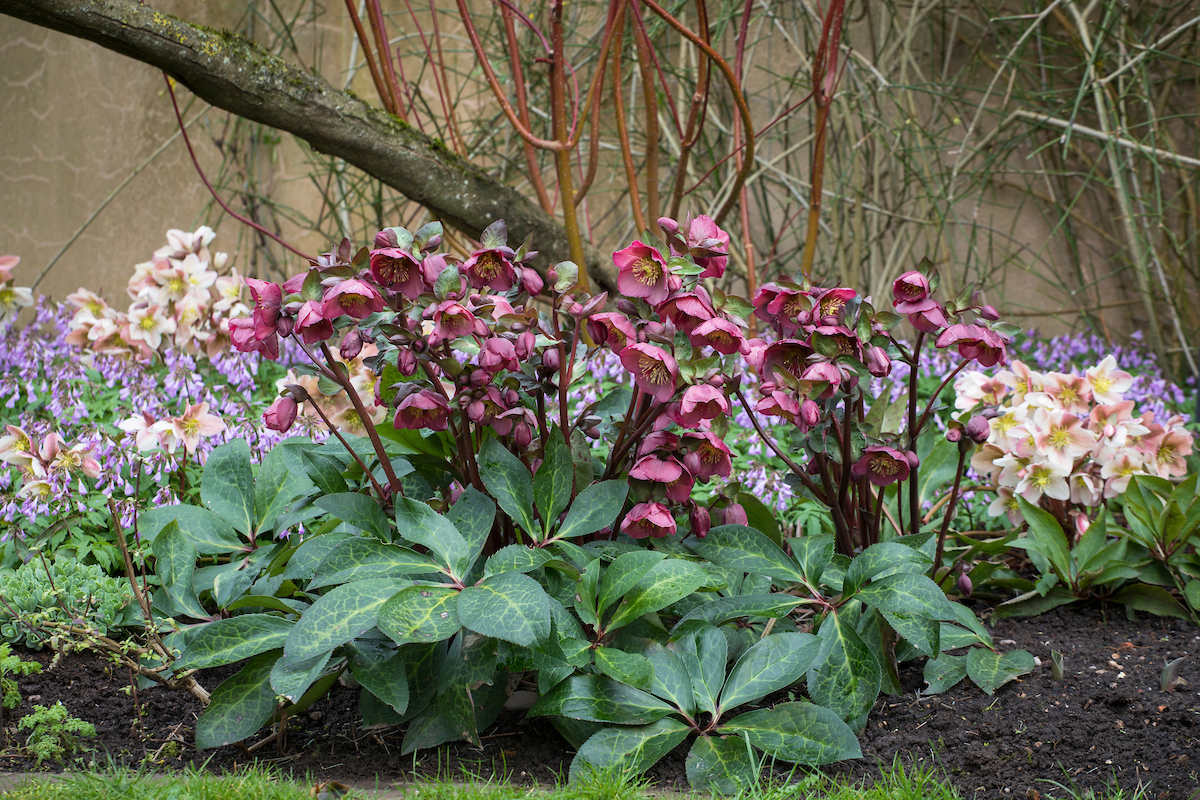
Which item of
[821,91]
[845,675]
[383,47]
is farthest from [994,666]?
[383,47]

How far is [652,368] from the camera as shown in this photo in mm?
Result: 1151

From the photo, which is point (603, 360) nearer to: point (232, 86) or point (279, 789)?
point (232, 86)

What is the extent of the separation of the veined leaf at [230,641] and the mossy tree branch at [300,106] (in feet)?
4.12

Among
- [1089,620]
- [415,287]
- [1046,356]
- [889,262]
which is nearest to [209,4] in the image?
[889,262]

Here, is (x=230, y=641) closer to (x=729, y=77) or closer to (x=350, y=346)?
(x=350, y=346)

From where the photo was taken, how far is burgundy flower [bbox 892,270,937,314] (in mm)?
1255

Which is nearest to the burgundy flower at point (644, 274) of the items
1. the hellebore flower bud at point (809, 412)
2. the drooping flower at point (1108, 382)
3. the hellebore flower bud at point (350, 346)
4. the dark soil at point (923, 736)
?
the hellebore flower bud at point (809, 412)

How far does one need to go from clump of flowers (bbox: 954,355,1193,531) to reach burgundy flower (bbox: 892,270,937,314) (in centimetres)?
43

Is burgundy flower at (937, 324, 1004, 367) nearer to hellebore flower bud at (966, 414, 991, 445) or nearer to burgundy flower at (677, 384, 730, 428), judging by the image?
hellebore flower bud at (966, 414, 991, 445)

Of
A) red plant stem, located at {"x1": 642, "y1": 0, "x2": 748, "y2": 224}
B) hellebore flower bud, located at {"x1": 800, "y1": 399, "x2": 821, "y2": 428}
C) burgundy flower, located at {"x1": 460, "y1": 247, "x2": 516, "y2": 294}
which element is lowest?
hellebore flower bud, located at {"x1": 800, "y1": 399, "x2": 821, "y2": 428}

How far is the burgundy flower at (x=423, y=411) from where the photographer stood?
45.8 inches

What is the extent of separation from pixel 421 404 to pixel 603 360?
57.2 inches

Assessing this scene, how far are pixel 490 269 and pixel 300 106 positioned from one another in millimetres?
1030

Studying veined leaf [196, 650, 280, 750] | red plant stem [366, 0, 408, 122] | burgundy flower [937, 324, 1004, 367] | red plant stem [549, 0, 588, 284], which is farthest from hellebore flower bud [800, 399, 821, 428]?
red plant stem [366, 0, 408, 122]
